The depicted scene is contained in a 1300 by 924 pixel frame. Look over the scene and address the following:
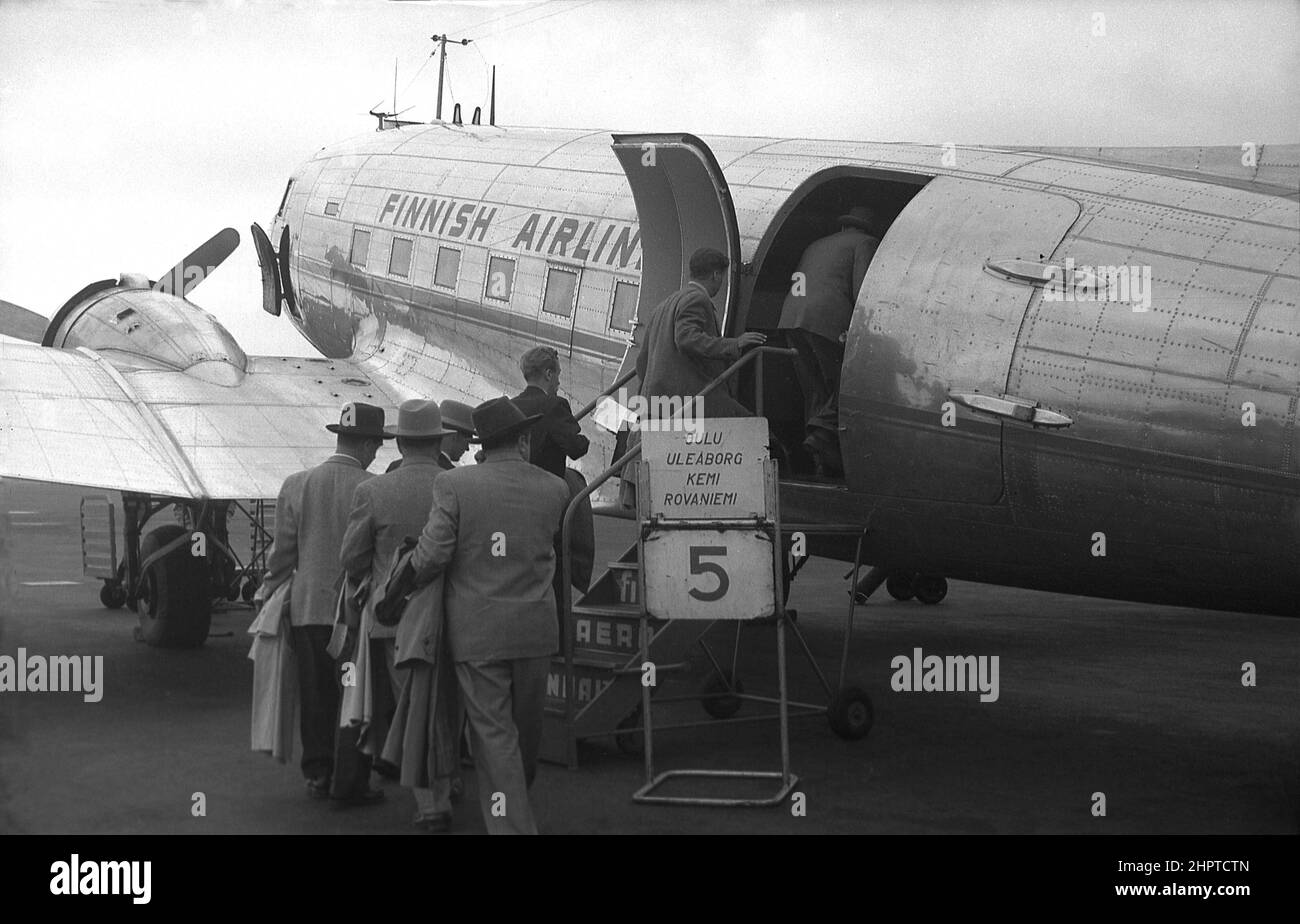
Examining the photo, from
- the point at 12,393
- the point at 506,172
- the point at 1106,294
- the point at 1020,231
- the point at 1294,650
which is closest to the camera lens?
the point at 1106,294

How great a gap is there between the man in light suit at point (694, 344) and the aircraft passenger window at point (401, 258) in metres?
5.33

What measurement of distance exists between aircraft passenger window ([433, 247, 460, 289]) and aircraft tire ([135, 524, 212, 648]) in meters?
3.13

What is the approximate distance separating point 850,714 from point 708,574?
70.2 inches

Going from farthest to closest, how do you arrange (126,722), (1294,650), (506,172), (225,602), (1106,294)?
1. (225,602)
2. (1294,650)
3. (506,172)
4. (126,722)
5. (1106,294)

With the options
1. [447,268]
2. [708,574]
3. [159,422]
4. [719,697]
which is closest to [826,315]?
[708,574]

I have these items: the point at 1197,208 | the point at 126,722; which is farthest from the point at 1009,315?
the point at 126,722

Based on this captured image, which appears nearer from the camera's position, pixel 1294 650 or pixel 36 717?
pixel 36 717

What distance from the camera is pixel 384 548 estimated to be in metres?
7.16

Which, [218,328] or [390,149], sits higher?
[390,149]

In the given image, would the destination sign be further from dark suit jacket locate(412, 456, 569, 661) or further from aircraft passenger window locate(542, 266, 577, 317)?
aircraft passenger window locate(542, 266, 577, 317)

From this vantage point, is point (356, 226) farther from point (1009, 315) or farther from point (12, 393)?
point (1009, 315)

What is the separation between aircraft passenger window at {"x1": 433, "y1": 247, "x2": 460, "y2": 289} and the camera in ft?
42.3

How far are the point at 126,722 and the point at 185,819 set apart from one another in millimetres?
Result: 2535

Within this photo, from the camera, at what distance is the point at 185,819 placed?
7.14 meters
